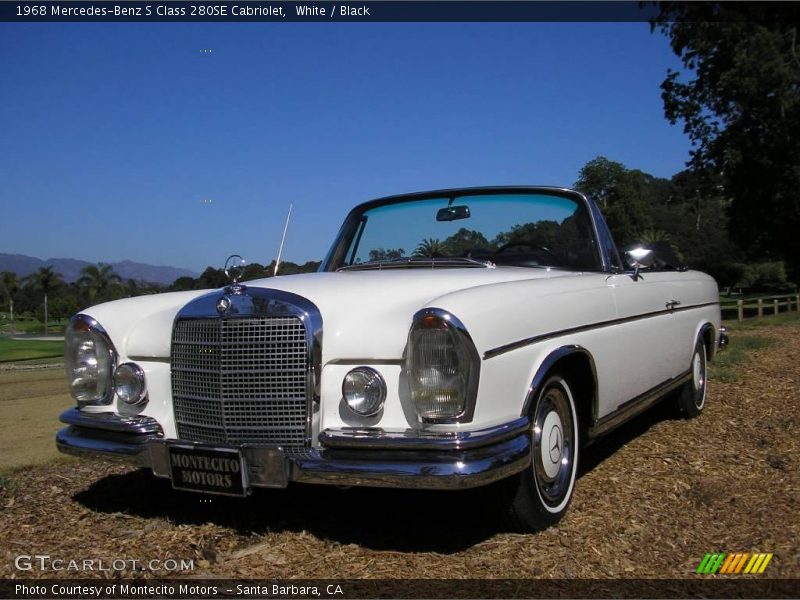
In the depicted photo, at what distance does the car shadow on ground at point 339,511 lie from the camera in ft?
10.2

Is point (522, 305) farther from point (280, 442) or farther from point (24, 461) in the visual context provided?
point (24, 461)

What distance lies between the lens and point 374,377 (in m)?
2.78

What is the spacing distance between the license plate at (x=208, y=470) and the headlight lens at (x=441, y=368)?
792 mm

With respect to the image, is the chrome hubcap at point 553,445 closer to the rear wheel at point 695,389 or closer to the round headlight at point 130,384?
the round headlight at point 130,384

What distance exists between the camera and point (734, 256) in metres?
64.7

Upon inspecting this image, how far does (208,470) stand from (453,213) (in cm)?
229

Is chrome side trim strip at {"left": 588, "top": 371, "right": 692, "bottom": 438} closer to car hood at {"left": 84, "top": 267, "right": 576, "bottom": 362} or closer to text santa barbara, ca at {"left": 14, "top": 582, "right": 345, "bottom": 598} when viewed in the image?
car hood at {"left": 84, "top": 267, "right": 576, "bottom": 362}

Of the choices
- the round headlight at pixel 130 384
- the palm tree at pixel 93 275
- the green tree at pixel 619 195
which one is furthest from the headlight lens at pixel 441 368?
the palm tree at pixel 93 275

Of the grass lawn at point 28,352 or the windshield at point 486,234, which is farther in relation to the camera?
the grass lawn at point 28,352

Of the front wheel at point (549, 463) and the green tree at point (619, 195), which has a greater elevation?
the green tree at point (619, 195)

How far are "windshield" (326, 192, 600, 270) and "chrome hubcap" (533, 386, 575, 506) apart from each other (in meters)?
1.00

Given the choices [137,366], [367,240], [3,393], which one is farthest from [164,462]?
[3,393]

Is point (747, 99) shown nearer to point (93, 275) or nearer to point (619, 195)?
point (619, 195)

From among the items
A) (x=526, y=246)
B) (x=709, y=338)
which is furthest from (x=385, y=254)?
(x=709, y=338)
